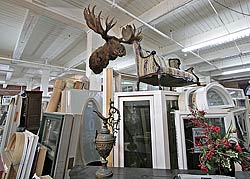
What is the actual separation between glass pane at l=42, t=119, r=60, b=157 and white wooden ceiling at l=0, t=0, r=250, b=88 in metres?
2.66

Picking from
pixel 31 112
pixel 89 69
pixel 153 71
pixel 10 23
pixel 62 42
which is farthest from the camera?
pixel 62 42

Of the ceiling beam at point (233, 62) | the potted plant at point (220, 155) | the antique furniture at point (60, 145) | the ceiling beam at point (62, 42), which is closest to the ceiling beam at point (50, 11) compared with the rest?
the ceiling beam at point (62, 42)

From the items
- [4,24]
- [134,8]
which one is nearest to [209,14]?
[134,8]

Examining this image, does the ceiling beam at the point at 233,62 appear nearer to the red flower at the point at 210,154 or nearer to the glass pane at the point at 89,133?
the glass pane at the point at 89,133

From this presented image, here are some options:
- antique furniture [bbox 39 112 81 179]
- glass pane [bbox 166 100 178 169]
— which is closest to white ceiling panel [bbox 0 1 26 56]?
antique furniture [bbox 39 112 81 179]

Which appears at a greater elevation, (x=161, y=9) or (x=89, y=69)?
(x=161, y=9)

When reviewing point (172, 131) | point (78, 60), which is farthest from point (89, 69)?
point (78, 60)

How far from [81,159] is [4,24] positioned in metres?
4.35

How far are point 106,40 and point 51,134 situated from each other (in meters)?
1.77

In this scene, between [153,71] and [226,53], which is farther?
[226,53]

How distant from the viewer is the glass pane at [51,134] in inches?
67.9

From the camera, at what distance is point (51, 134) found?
6.18 feet

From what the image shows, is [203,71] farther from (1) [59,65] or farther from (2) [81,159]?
(2) [81,159]

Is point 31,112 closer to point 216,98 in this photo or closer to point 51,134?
point 51,134
